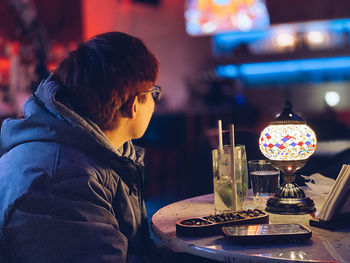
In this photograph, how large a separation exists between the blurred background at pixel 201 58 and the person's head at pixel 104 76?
282 centimetres

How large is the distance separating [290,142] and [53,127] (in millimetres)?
720

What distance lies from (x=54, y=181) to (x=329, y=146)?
2.24 meters

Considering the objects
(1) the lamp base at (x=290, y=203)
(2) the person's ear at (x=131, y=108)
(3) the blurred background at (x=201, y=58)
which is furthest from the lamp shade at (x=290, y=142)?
(3) the blurred background at (x=201, y=58)

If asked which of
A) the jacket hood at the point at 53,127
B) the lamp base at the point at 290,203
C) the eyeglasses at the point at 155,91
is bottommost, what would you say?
the lamp base at the point at 290,203

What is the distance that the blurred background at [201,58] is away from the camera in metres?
5.02

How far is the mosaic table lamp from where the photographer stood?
1464mm

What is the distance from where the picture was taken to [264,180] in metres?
1.59

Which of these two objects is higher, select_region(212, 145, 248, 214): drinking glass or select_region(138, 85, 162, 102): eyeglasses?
select_region(138, 85, 162, 102): eyeglasses

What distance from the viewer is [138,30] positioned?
6.93 metres

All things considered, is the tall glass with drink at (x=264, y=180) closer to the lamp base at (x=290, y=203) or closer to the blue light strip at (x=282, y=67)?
the lamp base at (x=290, y=203)

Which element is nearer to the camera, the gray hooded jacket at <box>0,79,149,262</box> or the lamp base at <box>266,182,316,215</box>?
the gray hooded jacket at <box>0,79,149,262</box>

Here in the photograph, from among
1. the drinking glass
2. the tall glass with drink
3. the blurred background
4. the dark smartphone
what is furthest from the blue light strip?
the dark smartphone

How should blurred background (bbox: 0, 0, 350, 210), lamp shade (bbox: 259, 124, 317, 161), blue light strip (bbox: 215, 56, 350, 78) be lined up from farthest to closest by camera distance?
blue light strip (bbox: 215, 56, 350, 78)
blurred background (bbox: 0, 0, 350, 210)
lamp shade (bbox: 259, 124, 317, 161)

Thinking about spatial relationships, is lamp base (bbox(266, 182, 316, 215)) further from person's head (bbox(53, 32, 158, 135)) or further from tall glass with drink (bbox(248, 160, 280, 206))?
person's head (bbox(53, 32, 158, 135))
